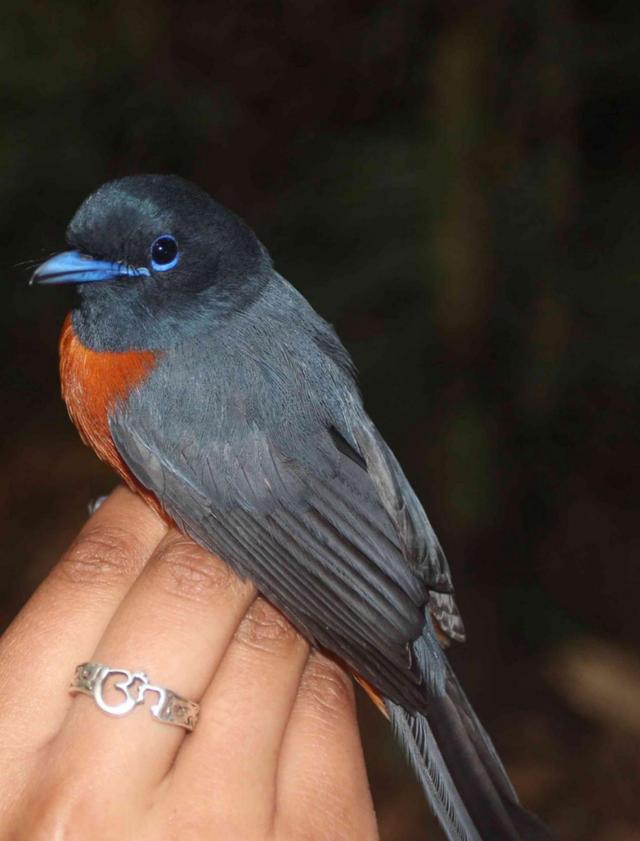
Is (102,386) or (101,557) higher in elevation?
(102,386)

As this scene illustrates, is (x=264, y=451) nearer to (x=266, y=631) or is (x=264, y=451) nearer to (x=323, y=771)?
(x=266, y=631)

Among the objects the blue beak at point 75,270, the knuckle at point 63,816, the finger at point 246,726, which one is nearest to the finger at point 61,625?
the knuckle at point 63,816

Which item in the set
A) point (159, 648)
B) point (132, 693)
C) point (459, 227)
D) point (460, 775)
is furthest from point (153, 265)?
point (459, 227)

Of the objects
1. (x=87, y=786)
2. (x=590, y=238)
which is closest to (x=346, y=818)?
(x=87, y=786)

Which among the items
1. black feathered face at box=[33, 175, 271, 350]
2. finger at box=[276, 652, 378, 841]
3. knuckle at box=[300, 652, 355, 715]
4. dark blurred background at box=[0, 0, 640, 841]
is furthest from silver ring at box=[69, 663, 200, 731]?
dark blurred background at box=[0, 0, 640, 841]

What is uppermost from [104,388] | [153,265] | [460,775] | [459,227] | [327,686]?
[153,265]

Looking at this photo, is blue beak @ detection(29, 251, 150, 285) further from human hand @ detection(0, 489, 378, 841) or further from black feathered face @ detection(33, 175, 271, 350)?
human hand @ detection(0, 489, 378, 841)

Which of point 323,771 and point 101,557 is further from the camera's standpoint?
point 101,557
